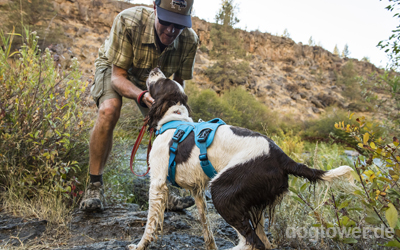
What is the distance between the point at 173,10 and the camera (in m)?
2.56

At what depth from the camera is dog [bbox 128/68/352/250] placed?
1.60 metres

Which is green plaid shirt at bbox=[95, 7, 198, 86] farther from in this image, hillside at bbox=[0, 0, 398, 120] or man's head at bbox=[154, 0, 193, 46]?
hillside at bbox=[0, 0, 398, 120]

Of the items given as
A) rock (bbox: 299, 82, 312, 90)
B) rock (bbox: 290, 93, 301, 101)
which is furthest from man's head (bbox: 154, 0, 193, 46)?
rock (bbox: 299, 82, 312, 90)

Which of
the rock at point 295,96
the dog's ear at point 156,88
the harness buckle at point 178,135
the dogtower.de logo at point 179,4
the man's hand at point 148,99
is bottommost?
the rock at point 295,96

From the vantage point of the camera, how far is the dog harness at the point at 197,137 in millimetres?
1824

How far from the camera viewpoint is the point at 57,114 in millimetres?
2854

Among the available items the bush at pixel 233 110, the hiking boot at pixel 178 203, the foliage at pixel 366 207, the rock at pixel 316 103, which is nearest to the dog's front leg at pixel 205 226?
the foliage at pixel 366 207

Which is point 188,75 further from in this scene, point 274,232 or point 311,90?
point 311,90

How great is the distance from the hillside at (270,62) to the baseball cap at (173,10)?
15.6 metres

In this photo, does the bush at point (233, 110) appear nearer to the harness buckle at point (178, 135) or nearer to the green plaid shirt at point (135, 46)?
the green plaid shirt at point (135, 46)

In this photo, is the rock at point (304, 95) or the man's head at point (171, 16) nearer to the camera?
the man's head at point (171, 16)

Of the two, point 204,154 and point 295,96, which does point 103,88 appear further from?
point 295,96

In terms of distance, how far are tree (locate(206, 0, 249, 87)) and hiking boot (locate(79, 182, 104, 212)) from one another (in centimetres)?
2268

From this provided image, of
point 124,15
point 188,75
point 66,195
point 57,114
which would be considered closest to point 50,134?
point 57,114
